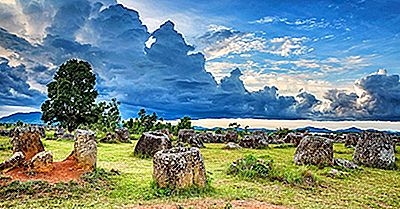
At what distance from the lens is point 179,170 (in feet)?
37.7

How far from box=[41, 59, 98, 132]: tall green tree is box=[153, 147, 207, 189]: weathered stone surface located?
43490mm

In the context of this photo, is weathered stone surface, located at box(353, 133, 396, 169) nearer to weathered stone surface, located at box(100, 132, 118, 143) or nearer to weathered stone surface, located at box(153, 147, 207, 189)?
weathered stone surface, located at box(153, 147, 207, 189)

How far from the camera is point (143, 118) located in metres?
56.1

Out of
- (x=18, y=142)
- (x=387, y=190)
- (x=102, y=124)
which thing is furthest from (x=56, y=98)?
(x=387, y=190)

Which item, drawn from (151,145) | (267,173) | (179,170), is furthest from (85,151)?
(151,145)

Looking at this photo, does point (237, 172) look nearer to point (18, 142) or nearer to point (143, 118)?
point (18, 142)

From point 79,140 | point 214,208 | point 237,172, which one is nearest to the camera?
point 214,208

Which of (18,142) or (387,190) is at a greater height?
(18,142)

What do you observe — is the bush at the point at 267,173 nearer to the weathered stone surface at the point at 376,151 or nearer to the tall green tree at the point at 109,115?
the weathered stone surface at the point at 376,151

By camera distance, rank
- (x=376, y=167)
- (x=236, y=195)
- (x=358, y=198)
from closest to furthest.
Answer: (x=236, y=195)
(x=358, y=198)
(x=376, y=167)

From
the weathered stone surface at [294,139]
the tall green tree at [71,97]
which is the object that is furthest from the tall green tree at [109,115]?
the weathered stone surface at [294,139]

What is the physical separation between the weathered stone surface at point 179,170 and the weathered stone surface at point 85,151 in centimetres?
365

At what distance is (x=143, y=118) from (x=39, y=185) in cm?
4472

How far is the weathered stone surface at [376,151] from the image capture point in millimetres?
20047
